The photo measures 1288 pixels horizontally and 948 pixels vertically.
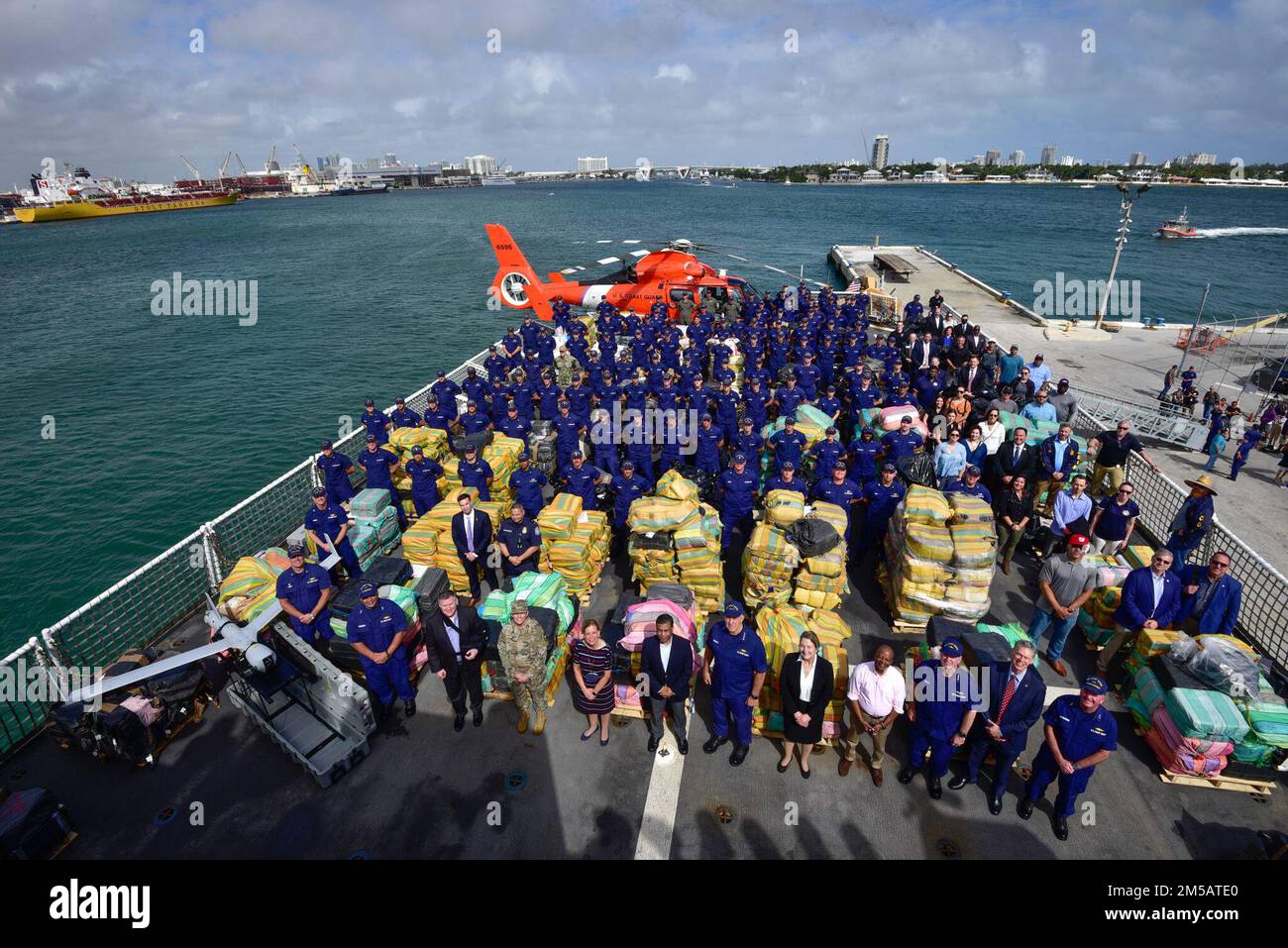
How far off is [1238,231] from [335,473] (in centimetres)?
11339

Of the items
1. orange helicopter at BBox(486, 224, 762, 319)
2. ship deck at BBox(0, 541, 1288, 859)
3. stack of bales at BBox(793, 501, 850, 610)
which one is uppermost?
orange helicopter at BBox(486, 224, 762, 319)

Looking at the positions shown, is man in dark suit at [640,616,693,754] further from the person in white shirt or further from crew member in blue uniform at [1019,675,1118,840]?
A: crew member in blue uniform at [1019,675,1118,840]

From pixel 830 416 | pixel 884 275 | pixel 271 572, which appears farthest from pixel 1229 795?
pixel 884 275

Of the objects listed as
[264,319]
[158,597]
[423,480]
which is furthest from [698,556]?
[264,319]

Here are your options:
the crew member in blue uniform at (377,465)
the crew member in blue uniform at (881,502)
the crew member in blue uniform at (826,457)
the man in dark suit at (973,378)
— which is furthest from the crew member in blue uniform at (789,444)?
the crew member in blue uniform at (377,465)

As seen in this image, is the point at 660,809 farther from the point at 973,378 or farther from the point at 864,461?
the point at 973,378

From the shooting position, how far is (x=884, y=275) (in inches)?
→ 1403

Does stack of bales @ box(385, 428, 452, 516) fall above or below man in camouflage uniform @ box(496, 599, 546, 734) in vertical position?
above

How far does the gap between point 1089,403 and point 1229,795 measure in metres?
11.8

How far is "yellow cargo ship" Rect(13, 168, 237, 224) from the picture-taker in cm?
12531

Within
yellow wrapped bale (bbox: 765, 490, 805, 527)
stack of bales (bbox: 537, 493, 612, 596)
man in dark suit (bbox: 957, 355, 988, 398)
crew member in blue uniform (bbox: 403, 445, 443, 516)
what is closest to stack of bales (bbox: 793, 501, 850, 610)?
yellow wrapped bale (bbox: 765, 490, 805, 527)

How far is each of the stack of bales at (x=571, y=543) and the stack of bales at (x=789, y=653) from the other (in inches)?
106

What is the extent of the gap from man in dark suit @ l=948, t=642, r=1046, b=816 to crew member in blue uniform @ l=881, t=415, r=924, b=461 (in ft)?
15.4

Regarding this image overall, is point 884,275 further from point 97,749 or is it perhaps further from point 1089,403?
point 97,749
